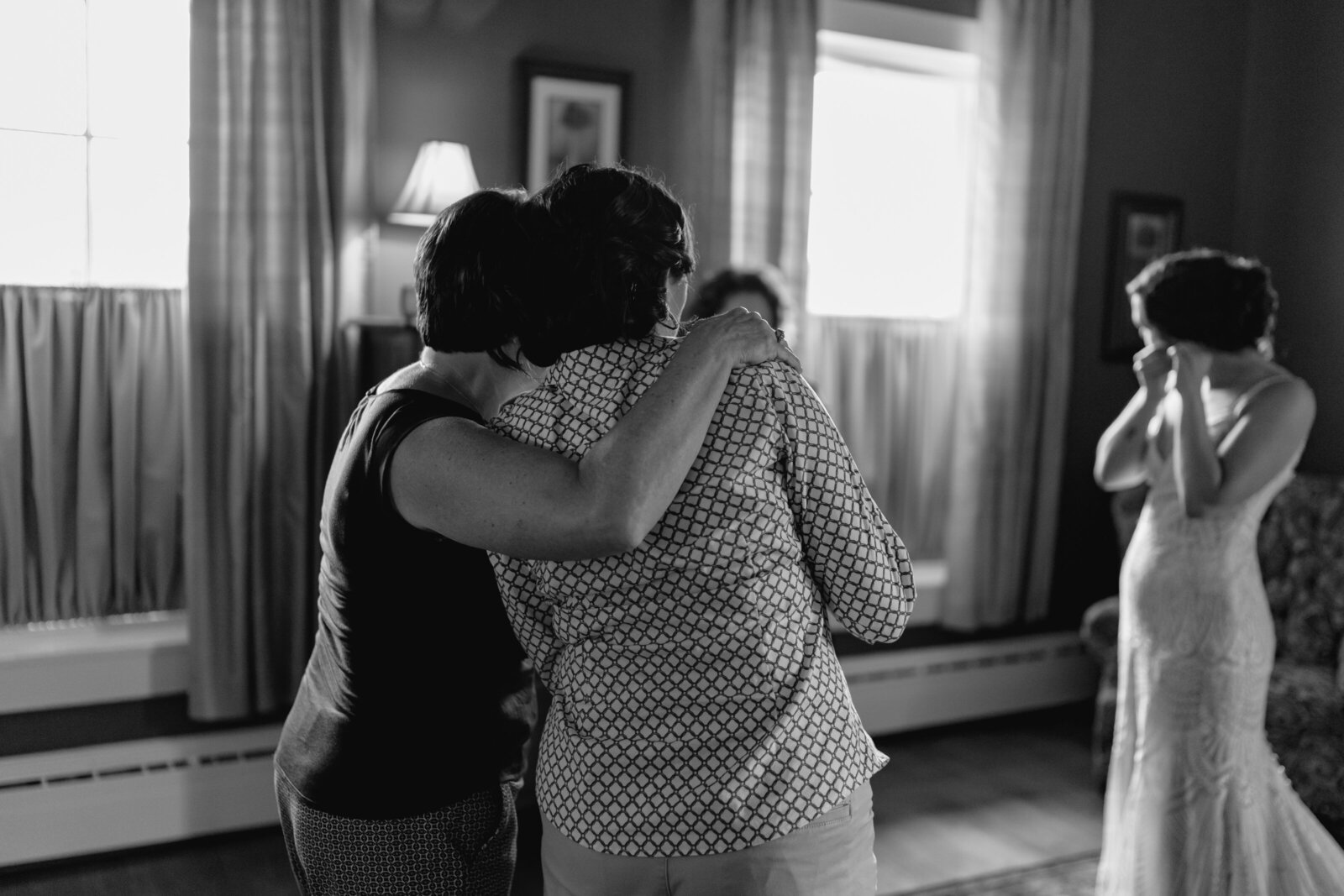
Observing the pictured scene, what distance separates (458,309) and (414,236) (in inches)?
94.8

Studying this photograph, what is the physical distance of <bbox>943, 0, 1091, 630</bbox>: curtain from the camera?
4438mm

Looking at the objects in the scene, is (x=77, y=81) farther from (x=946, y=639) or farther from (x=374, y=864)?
(x=946, y=639)

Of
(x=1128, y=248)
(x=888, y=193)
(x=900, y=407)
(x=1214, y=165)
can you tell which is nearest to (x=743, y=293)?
(x=900, y=407)

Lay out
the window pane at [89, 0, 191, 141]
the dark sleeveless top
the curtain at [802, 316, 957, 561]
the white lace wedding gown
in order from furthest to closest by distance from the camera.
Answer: the curtain at [802, 316, 957, 561]
the window pane at [89, 0, 191, 141]
the white lace wedding gown
the dark sleeveless top

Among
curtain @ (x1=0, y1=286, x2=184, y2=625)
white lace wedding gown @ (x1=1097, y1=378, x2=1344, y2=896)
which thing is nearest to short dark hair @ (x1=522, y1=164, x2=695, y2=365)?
white lace wedding gown @ (x1=1097, y1=378, x2=1344, y2=896)

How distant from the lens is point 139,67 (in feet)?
10.8

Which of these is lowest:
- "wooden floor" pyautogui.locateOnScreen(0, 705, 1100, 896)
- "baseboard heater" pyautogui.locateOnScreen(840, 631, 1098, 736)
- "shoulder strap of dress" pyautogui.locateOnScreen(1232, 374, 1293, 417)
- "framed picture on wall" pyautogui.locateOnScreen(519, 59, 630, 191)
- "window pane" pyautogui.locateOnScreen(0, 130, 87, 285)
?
"wooden floor" pyautogui.locateOnScreen(0, 705, 1100, 896)

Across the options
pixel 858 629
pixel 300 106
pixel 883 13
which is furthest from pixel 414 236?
pixel 858 629

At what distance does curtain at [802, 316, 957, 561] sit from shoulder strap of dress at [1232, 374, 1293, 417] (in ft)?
6.25

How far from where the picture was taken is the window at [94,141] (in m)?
3.14

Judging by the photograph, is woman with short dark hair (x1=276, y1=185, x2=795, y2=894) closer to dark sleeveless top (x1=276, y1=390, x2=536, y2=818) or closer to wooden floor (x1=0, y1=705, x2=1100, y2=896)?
dark sleeveless top (x1=276, y1=390, x2=536, y2=818)

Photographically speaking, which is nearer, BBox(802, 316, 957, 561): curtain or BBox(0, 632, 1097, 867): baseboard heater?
BBox(0, 632, 1097, 867): baseboard heater

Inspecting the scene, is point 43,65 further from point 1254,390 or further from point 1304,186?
point 1304,186

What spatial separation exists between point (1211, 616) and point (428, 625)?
185cm
